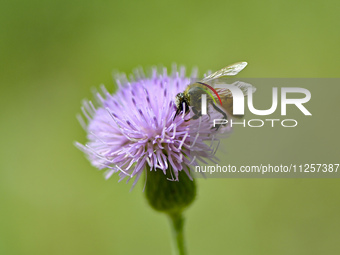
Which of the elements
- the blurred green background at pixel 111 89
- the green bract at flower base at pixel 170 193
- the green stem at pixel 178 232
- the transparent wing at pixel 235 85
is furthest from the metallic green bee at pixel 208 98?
the blurred green background at pixel 111 89

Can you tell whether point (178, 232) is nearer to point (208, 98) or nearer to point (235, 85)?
point (208, 98)

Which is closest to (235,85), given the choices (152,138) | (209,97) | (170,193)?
(209,97)

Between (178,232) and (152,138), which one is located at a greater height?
(152,138)

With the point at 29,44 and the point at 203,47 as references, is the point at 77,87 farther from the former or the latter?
the point at 203,47

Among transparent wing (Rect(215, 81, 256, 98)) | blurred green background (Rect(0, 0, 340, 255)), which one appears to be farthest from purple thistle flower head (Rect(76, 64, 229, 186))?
blurred green background (Rect(0, 0, 340, 255))

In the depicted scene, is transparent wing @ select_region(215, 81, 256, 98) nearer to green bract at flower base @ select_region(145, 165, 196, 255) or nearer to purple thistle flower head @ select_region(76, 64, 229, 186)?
purple thistle flower head @ select_region(76, 64, 229, 186)

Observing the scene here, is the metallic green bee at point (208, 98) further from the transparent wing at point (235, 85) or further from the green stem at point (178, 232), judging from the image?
the green stem at point (178, 232)

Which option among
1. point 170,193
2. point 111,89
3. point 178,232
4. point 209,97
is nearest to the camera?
point 209,97
